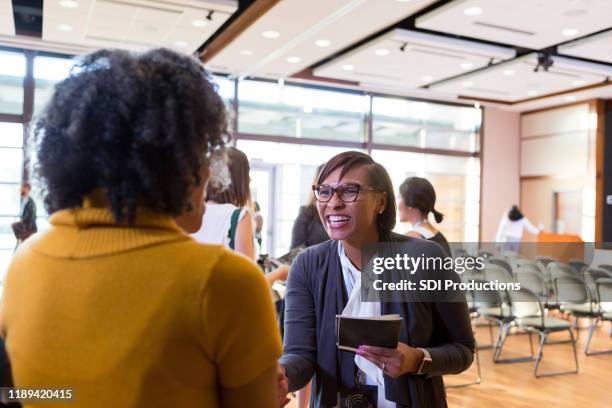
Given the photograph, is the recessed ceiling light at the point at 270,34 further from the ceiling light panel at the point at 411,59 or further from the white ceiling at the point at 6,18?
the white ceiling at the point at 6,18

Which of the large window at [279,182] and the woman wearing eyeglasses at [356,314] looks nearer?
the woman wearing eyeglasses at [356,314]

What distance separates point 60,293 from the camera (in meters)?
0.78

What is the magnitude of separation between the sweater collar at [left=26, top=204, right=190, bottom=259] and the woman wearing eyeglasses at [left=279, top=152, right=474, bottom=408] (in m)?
0.82

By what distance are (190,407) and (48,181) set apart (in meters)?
0.39

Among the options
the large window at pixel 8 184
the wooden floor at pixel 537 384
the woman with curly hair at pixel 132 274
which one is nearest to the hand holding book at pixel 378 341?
the woman with curly hair at pixel 132 274

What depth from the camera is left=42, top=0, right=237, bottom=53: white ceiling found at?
655cm

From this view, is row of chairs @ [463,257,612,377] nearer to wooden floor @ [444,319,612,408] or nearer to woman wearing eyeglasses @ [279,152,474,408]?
wooden floor @ [444,319,612,408]

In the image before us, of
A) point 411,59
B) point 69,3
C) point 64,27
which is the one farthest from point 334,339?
point 411,59

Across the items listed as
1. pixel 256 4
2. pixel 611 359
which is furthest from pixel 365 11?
pixel 611 359

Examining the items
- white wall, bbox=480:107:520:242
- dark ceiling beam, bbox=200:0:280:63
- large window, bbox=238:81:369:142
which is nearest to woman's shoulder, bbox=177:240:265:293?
dark ceiling beam, bbox=200:0:280:63

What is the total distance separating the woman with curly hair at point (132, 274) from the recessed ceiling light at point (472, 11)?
6500mm

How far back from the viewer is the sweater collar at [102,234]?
788 millimetres

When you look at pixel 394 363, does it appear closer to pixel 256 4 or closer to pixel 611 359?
pixel 611 359

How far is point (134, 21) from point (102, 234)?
271 inches
